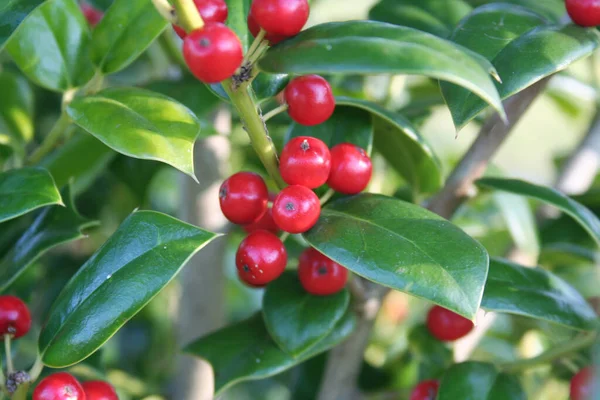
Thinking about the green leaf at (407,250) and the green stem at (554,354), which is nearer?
the green leaf at (407,250)

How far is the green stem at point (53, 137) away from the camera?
881 mm

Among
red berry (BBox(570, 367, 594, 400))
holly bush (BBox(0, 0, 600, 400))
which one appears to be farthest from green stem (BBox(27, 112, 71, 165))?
red berry (BBox(570, 367, 594, 400))

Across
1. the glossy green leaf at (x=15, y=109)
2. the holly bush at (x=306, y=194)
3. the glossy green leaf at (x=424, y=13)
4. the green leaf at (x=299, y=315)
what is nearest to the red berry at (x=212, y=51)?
the holly bush at (x=306, y=194)

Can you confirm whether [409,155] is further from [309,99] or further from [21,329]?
[21,329]

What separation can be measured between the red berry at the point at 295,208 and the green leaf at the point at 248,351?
0.19 metres

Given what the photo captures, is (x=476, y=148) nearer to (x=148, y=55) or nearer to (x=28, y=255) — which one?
(x=28, y=255)

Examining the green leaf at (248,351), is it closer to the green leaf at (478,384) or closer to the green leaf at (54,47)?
the green leaf at (478,384)

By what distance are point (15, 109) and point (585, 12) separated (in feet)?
2.75

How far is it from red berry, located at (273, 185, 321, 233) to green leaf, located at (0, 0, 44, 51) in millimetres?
327

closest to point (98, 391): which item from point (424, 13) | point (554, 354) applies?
point (554, 354)

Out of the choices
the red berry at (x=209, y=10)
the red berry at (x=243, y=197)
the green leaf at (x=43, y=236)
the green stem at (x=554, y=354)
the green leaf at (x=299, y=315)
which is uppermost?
the red berry at (x=209, y=10)

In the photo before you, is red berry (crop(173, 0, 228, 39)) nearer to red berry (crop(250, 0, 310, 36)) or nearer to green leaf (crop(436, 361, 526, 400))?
red berry (crop(250, 0, 310, 36))

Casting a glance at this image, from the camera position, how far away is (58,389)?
68 centimetres

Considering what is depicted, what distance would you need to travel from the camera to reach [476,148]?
96 cm
